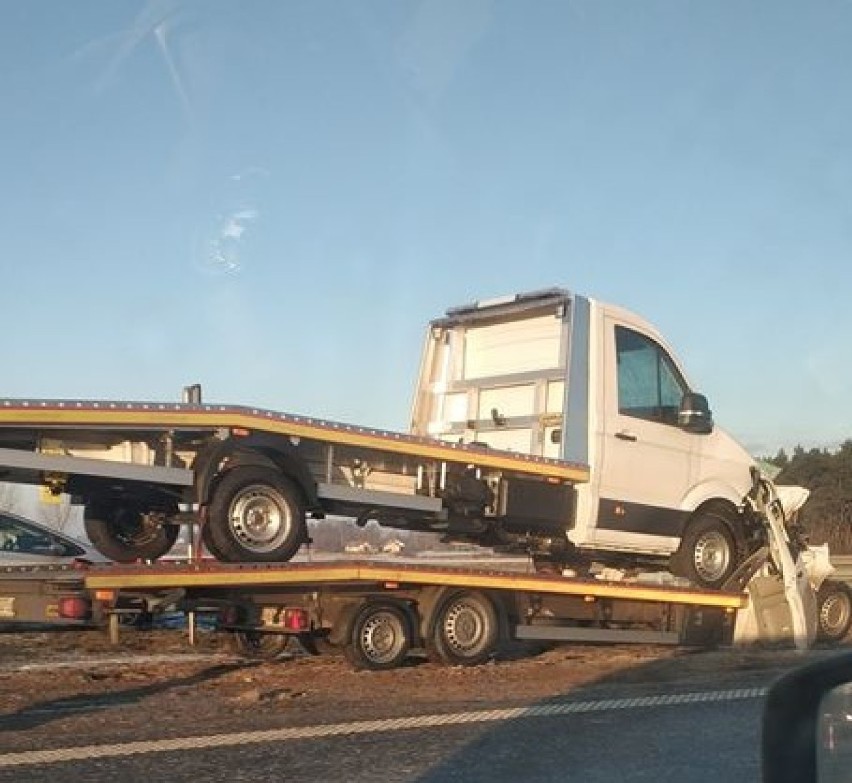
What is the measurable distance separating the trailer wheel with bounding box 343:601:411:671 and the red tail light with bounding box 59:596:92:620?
2102 millimetres

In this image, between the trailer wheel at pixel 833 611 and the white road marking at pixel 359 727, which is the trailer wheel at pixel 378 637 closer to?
the white road marking at pixel 359 727

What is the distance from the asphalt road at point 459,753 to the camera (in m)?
5.93

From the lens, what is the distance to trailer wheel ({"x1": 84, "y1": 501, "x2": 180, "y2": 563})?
10.7 metres

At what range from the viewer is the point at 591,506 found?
11.1 meters

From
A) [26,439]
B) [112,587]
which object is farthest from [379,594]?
[26,439]

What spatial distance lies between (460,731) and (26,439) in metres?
3.92

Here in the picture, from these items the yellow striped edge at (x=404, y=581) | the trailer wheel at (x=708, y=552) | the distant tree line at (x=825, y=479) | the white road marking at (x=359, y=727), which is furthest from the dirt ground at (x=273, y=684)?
the distant tree line at (x=825, y=479)

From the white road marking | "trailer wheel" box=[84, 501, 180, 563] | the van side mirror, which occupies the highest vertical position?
the van side mirror

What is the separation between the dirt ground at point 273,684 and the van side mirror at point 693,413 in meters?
2.24

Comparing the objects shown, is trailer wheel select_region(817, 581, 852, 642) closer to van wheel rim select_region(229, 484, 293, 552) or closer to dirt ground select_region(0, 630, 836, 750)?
dirt ground select_region(0, 630, 836, 750)

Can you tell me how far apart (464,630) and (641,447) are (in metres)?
2.67

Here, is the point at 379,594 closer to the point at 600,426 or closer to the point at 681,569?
the point at 600,426

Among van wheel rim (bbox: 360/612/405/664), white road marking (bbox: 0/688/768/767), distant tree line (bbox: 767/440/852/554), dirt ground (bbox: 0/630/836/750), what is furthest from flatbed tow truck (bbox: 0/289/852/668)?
distant tree line (bbox: 767/440/852/554)

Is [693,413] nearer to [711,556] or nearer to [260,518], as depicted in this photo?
[711,556]
